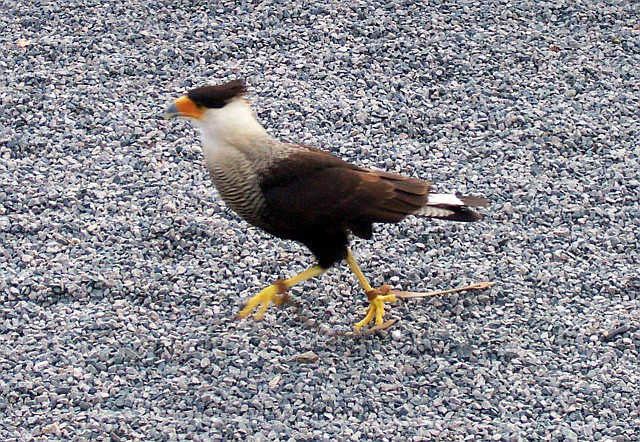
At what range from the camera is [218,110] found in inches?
148

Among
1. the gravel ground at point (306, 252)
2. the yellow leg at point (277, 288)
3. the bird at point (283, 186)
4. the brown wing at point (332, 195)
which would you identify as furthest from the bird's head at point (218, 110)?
the gravel ground at point (306, 252)

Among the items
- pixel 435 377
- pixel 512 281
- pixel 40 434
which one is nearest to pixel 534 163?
pixel 512 281

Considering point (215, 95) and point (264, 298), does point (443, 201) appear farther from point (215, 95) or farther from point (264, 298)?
point (215, 95)

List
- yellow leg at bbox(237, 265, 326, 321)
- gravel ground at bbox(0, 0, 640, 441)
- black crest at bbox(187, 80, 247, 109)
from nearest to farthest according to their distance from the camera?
gravel ground at bbox(0, 0, 640, 441) → black crest at bbox(187, 80, 247, 109) → yellow leg at bbox(237, 265, 326, 321)

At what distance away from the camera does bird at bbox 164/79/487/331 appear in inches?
147

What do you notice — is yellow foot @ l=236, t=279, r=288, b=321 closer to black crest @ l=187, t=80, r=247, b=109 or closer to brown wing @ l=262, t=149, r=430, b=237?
brown wing @ l=262, t=149, r=430, b=237

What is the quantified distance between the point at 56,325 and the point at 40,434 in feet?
1.89

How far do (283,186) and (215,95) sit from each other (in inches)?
16.4

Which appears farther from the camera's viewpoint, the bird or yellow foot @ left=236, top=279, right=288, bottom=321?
yellow foot @ left=236, top=279, right=288, bottom=321

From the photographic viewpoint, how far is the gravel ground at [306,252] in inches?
142

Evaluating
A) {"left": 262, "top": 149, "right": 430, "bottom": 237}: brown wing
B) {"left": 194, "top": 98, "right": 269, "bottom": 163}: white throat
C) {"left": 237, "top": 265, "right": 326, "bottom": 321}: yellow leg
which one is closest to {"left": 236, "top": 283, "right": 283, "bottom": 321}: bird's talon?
{"left": 237, "top": 265, "right": 326, "bottom": 321}: yellow leg

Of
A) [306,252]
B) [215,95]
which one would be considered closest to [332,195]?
[215,95]

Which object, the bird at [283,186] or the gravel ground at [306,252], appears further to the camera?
the bird at [283,186]

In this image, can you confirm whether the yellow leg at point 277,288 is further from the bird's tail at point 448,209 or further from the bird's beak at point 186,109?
the bird's beak at point 186,109
